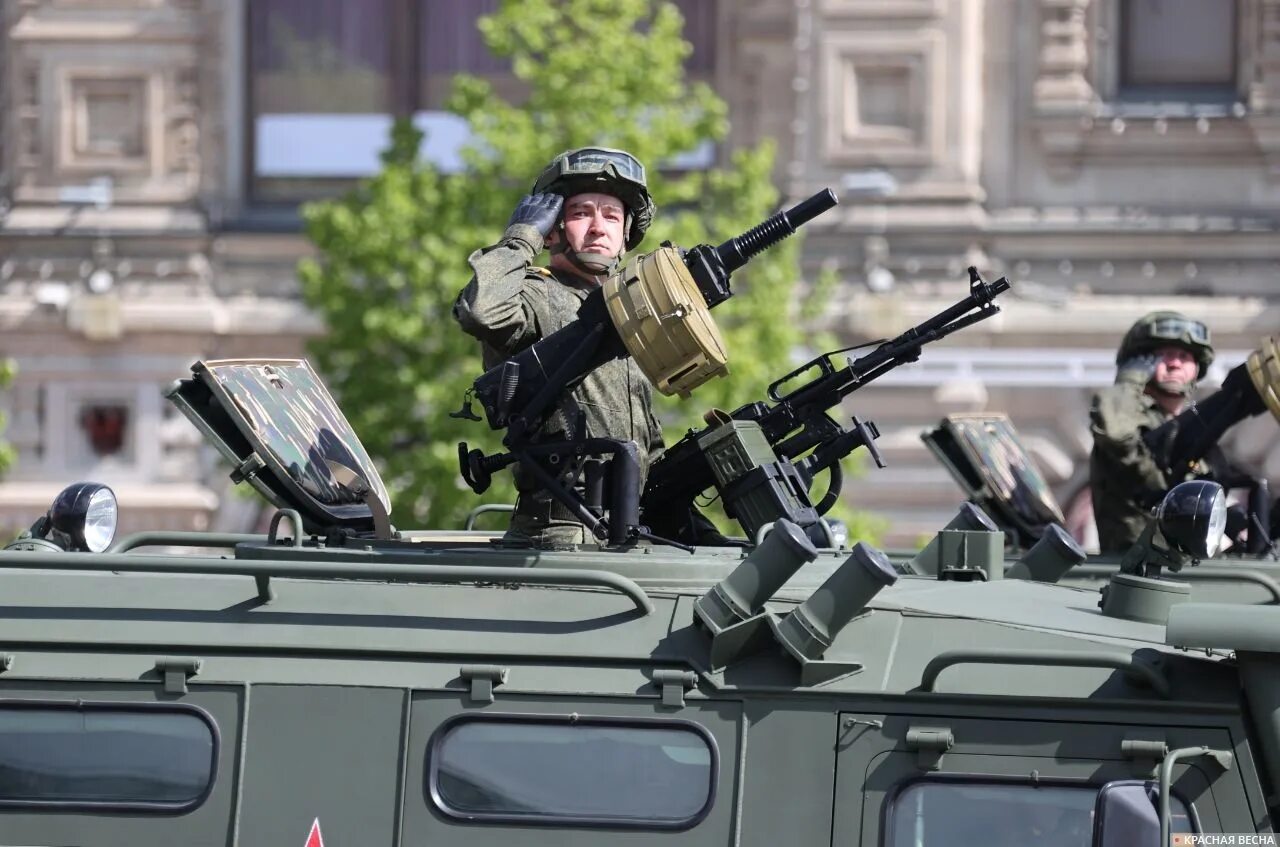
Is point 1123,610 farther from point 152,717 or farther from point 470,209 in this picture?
point 470,209

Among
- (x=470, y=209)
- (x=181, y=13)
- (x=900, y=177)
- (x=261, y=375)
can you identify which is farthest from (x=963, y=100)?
(x=261, y=375)

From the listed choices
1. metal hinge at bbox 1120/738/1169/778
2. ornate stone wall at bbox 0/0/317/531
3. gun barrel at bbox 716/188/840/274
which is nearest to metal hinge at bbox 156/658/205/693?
gun barrel at bbox 716/188/840/274

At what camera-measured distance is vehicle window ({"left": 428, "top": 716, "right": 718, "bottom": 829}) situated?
5.30 meters

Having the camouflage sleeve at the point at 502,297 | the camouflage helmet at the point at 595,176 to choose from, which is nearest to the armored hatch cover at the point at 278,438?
the camouflage sleeve at the point at 502,297

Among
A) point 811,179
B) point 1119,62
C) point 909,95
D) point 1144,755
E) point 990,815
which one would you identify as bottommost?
point 990,815

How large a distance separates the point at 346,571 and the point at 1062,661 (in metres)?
1.58

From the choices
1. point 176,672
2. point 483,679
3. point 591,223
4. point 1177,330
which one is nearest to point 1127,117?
point 1177,330

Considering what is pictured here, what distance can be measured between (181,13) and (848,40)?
225 inches

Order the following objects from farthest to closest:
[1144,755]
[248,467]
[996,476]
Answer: [996,476], [248,467], [1144,755]

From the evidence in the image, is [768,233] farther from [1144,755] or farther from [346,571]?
[1144,755]

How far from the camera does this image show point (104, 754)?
5.48m

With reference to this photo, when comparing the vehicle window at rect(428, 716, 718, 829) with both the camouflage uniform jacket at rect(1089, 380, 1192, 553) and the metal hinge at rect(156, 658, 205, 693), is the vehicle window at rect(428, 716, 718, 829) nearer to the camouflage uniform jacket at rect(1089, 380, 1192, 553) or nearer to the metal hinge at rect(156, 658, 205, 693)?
the metal hinge at rect(156, 658, 205, 693)

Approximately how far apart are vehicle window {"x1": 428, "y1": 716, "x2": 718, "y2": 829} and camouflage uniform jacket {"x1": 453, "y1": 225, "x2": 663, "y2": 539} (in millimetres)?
1154

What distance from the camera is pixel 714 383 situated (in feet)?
51.2
